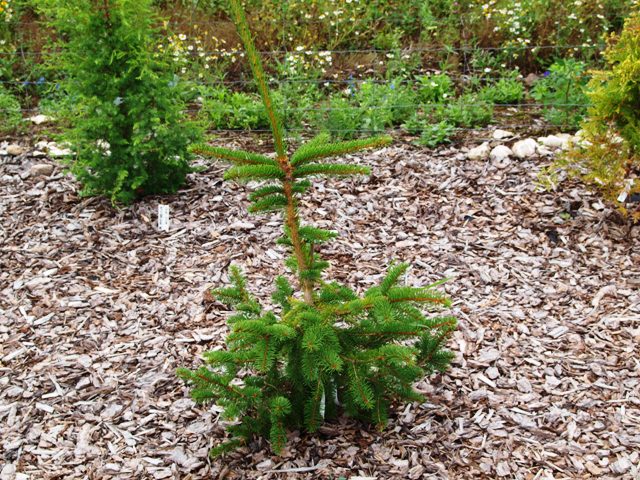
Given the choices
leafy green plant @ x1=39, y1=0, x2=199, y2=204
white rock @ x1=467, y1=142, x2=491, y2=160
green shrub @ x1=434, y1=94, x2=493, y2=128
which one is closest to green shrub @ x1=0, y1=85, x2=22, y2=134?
leafy green plant @ x1=39, y1=0, x2=199, y2=204

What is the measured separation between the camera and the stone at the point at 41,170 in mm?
5352

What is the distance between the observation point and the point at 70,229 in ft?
15.7

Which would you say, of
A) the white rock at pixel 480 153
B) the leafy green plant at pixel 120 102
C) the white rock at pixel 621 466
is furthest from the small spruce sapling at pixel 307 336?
the white rock at pixel 480 153

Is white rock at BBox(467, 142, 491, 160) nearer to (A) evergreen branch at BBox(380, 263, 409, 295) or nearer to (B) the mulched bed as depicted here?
(B) the mulched bed

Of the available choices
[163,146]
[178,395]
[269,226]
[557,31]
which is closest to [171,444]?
[178,395]

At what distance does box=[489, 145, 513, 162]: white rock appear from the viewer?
5.25 metres

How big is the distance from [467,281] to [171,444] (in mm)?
1970

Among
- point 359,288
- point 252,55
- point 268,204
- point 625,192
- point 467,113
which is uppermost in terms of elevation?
point 252,55

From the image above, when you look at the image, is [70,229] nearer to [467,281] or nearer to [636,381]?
[467,281]

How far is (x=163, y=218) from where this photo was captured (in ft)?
15.6

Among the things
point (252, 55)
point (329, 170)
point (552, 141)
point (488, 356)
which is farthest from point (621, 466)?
point (552, 141)

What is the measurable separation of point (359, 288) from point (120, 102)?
6.52 ft

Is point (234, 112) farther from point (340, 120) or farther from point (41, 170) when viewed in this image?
point (41, 170)

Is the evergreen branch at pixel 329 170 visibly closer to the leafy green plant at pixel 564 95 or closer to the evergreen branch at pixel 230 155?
the evergreen branch at pixel 230 155
